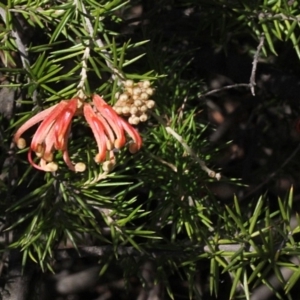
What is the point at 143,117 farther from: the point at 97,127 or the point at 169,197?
the point at 169,197

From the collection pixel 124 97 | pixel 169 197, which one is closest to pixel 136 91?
pixel 124 97

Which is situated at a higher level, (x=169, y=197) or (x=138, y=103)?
(x=138, y=103)

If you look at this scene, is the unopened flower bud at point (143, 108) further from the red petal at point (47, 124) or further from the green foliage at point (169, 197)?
the green foliage at point (169, 197)

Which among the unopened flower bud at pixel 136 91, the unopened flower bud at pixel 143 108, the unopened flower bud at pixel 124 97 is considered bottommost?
the unopened flower bud at pixel 143 108

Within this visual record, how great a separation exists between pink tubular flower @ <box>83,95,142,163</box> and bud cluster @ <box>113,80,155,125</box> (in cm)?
1

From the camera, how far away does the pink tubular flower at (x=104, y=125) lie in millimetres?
814

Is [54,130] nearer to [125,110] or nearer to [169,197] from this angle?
[125,110]

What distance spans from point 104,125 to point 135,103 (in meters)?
0.05

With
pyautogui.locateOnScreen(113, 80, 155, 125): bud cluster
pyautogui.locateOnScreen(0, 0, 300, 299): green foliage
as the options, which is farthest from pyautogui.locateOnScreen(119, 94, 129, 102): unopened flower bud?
pyautogui.locateOnScreen(0, 0, 300, 299): green foliage

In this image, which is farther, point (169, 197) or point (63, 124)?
point (169, 197)

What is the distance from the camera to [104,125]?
83 centimetres

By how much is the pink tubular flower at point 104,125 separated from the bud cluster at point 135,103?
1 centimetres

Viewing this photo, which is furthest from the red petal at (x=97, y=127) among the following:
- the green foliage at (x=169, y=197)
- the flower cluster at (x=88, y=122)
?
the green foliage at (x=169, y=197)

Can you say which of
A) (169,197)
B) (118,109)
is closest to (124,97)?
(118,109)
